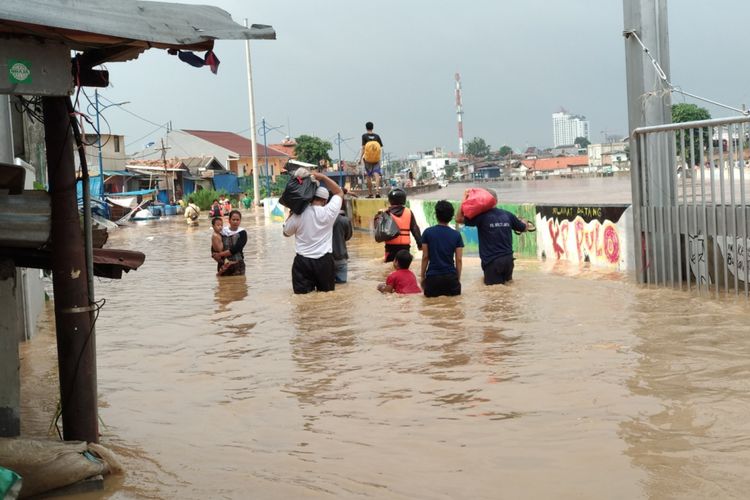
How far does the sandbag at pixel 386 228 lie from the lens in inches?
473

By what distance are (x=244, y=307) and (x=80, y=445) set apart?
680 cm

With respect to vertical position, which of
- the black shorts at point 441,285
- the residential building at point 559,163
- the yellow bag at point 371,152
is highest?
the residential building at point 559,163

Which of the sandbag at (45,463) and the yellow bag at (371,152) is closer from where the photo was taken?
the sandbag at (45,463)

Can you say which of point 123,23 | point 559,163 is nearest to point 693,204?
point 123,23

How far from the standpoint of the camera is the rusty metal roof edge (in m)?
4.28

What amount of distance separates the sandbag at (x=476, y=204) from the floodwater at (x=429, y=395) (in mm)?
948

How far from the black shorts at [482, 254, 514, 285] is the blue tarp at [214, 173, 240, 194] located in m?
67.3

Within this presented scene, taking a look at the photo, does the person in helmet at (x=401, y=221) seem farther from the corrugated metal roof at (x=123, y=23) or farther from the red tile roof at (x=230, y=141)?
the red tile roof at (x=230, y=141)

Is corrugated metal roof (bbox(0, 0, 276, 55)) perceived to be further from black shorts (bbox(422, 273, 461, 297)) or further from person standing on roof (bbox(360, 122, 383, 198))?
person standing on roof (bbox(360, 122, 383, 198))

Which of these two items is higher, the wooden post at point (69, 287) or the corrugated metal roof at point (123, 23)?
the corrugated metal roof at point (123, 23)

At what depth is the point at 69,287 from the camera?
16.1ft

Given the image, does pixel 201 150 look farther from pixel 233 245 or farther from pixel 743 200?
pixel 743 200

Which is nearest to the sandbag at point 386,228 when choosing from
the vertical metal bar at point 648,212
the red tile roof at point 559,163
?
the vertical metal bar at point 648,212

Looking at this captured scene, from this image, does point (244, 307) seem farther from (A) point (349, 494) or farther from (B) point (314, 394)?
(A) point (349, 494)
